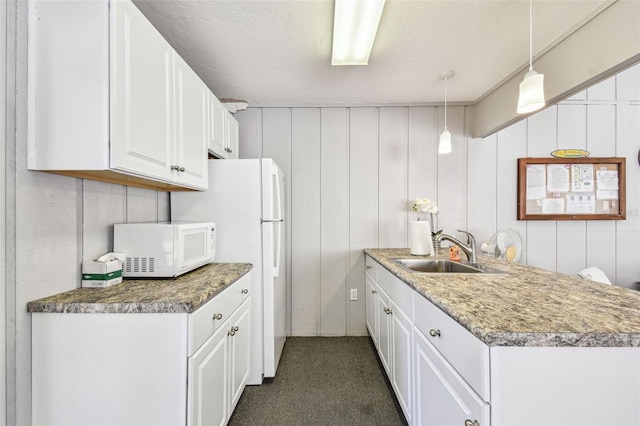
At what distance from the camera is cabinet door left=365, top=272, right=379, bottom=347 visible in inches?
88.0

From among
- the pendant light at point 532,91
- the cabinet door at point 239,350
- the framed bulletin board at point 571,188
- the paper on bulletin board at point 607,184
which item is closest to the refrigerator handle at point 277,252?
the cabinet door at point 239,350

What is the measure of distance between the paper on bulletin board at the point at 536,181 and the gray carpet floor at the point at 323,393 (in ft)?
6.89

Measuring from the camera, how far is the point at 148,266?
4.66 feet

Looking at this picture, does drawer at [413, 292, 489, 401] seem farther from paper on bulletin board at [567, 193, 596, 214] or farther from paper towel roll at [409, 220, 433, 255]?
paper on bulletin board at [567, 193, 596, 214]

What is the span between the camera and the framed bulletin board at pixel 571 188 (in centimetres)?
255

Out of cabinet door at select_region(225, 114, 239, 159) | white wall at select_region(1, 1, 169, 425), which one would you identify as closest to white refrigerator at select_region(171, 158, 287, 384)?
cabinet door at select_region(225, 114, 239, 159)

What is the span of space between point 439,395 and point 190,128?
1798mm

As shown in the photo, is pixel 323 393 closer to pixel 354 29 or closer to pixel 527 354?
pixel 527 354

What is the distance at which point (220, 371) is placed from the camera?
136cm

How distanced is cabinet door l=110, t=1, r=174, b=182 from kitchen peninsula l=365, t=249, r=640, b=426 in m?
1.35

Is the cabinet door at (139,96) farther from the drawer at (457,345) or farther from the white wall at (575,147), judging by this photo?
the white wall at (575,147)

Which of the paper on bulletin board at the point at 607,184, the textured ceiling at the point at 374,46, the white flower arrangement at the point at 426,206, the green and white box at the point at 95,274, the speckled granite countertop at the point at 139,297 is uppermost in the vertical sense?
the textured ceiling at the point at 374,46

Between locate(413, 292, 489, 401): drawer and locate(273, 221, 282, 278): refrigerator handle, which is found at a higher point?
locate(273, 221, 282, 278): refrigerator handle

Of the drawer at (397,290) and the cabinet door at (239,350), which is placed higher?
the drawer at (397,290)
